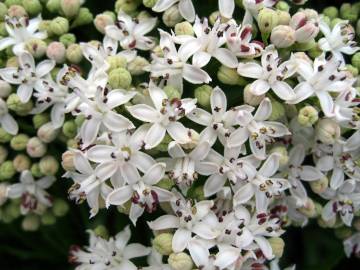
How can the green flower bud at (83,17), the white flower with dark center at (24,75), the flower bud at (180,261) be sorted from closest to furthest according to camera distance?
the flower bud at (180,261)
the white flower with dark center at (24,75)
the green flower bud at (83,17)

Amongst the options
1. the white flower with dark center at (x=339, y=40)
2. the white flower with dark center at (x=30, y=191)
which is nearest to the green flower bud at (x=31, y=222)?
the white flower with dark center at (x=30, y=191)

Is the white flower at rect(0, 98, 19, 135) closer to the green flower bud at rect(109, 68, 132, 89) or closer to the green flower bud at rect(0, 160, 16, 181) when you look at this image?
the green flower bud at rect(0, 160, 16, 181)

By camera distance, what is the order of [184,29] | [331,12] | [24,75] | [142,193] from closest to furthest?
[142,193] < [184,29] < [24,75] < [331,12]

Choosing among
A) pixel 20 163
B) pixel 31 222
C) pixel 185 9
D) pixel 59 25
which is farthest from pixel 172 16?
pixel 31 222

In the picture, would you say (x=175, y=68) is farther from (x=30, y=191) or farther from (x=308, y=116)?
(x=30, y=191)

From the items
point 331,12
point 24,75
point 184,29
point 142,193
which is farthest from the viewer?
point 331,12

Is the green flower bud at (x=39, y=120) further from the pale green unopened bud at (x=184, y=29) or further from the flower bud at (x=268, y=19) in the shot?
the flower bud at (x=268, y=19)

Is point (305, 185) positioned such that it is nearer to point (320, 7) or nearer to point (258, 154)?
point (258, 154)
